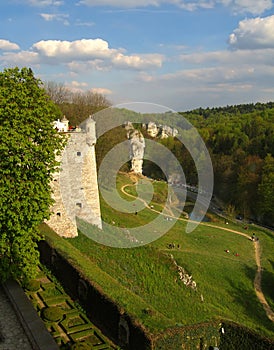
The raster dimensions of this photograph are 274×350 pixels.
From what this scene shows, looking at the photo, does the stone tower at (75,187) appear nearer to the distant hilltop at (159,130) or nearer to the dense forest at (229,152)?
the dense forest at (229,152)

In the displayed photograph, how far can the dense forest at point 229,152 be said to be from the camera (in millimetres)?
43188

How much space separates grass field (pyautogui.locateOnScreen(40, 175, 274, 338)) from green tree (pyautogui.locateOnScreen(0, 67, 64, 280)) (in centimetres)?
446

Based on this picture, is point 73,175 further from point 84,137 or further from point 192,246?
point 192,246

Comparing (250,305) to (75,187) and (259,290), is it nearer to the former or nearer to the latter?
(259,290)

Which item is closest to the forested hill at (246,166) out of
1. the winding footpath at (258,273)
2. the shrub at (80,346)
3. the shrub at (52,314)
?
the winding footpath at (258,273)

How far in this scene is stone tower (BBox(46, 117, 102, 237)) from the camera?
22.5 metres

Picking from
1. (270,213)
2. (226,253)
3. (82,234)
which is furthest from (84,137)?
(270,213)

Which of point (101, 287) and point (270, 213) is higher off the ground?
point (101, 287)

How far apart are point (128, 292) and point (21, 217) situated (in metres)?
6.92

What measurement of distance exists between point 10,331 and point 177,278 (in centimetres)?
1206

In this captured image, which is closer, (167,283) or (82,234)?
(167,283)

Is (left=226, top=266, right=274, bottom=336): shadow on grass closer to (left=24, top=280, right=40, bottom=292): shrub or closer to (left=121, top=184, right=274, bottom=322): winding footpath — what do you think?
(left=121, top=184, right=274, bottom=322): winding footpath

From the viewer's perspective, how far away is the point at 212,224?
4453 centimetres

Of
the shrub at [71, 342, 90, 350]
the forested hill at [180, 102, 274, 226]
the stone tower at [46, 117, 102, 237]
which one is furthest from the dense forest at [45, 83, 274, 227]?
the shrub at [71, 342, 90, 350]
